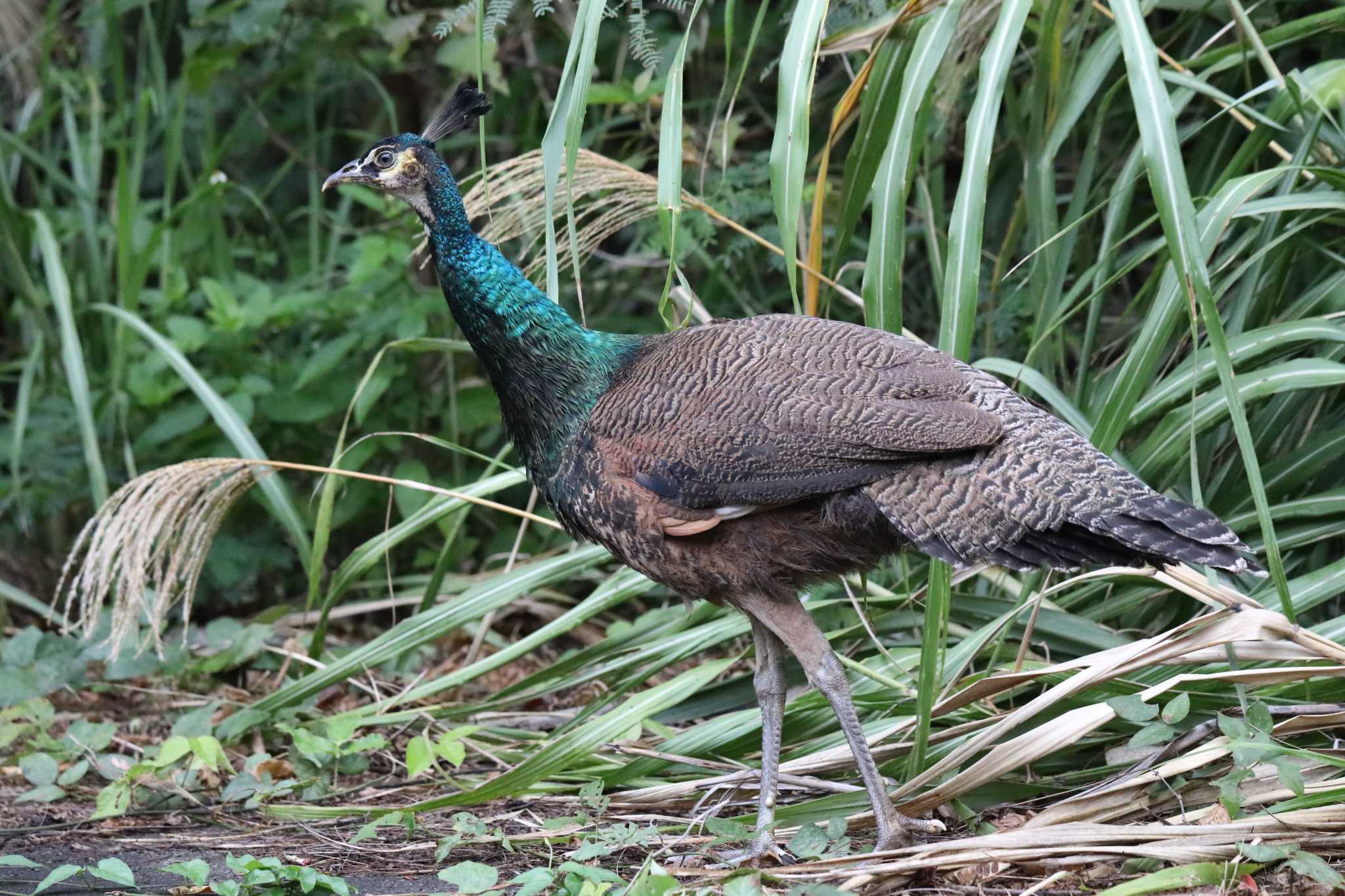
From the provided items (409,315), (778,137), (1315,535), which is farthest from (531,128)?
(1315,535)

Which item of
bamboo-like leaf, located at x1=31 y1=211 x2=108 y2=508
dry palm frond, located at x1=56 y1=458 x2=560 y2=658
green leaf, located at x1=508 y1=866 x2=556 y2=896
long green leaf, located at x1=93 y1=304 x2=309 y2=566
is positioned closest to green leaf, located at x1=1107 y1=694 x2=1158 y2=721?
green leaf, located at x1=508 y1=866 x2=556 y2=896

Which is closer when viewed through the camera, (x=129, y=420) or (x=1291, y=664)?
(x=1291, y=664)

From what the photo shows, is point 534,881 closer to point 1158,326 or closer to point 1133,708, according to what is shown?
point 1133,708

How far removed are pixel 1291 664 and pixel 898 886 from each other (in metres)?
1.10

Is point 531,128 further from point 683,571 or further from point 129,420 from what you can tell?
point 683,571

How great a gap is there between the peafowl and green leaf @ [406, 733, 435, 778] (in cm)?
73

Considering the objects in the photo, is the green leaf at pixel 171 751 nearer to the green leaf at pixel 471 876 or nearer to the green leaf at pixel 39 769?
the green leaf at pixel 39 769

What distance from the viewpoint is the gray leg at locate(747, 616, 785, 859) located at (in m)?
3.04

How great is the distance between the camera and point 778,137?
278cm

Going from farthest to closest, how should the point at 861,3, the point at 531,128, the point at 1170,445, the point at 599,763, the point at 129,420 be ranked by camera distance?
the point at 531,128
the point at 129,420
the point at 861,3
the point at 599,763
the point at 1170,445

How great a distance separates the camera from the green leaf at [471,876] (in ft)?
8.34

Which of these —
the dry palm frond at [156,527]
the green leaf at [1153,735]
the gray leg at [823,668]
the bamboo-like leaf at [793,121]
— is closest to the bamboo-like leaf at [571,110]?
the bamboo-like leaf at [793,121]

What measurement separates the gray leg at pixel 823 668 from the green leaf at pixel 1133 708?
18.4 inches

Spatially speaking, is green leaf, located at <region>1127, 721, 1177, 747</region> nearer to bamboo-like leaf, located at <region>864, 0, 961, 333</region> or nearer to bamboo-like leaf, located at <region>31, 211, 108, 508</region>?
bamboo-like leaf, located at <region>864, 0, 961, 333</region>
